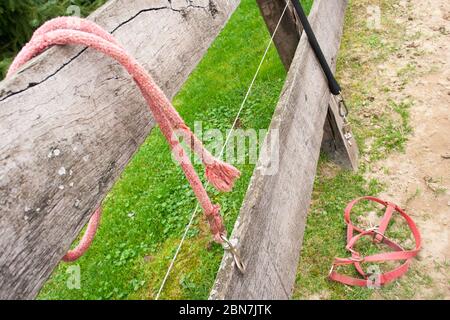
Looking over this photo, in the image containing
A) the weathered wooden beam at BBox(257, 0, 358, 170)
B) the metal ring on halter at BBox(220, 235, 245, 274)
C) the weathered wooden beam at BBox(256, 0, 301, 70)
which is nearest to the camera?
the metal ring on halter at BBox(220, 235, 245, 274)

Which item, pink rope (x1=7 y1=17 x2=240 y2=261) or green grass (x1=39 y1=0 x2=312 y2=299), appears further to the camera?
green grass (x1=39 y1=0 x2=312 y2=299)

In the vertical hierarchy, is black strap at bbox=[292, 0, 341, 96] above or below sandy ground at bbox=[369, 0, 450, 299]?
above

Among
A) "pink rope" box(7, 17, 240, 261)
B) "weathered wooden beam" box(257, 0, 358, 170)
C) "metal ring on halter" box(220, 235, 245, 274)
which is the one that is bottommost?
"weathered wooden beam" box(257, 0, 358, 170)

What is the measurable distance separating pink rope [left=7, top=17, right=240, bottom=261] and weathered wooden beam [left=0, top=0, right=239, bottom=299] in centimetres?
6

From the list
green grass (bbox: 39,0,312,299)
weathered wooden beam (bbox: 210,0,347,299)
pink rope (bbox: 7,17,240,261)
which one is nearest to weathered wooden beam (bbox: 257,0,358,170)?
weathered wooden beam (bbox: 210,0,347,299)

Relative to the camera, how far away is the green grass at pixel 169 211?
300cm

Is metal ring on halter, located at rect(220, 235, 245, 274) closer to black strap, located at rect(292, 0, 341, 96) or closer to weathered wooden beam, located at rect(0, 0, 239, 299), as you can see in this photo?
weathered wooden beam, located at rect(0, 0, 239, 299)

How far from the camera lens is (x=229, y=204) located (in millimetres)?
3305

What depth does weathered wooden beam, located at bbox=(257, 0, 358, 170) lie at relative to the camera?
2927 millimetres

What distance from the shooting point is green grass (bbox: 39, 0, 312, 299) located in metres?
3.00

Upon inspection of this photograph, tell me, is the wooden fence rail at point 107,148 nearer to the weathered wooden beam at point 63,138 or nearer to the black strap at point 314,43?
the weathered wooden beam at point 63,138

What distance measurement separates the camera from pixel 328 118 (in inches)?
113

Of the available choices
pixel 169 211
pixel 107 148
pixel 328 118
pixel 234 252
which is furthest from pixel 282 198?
pixel 169 211
